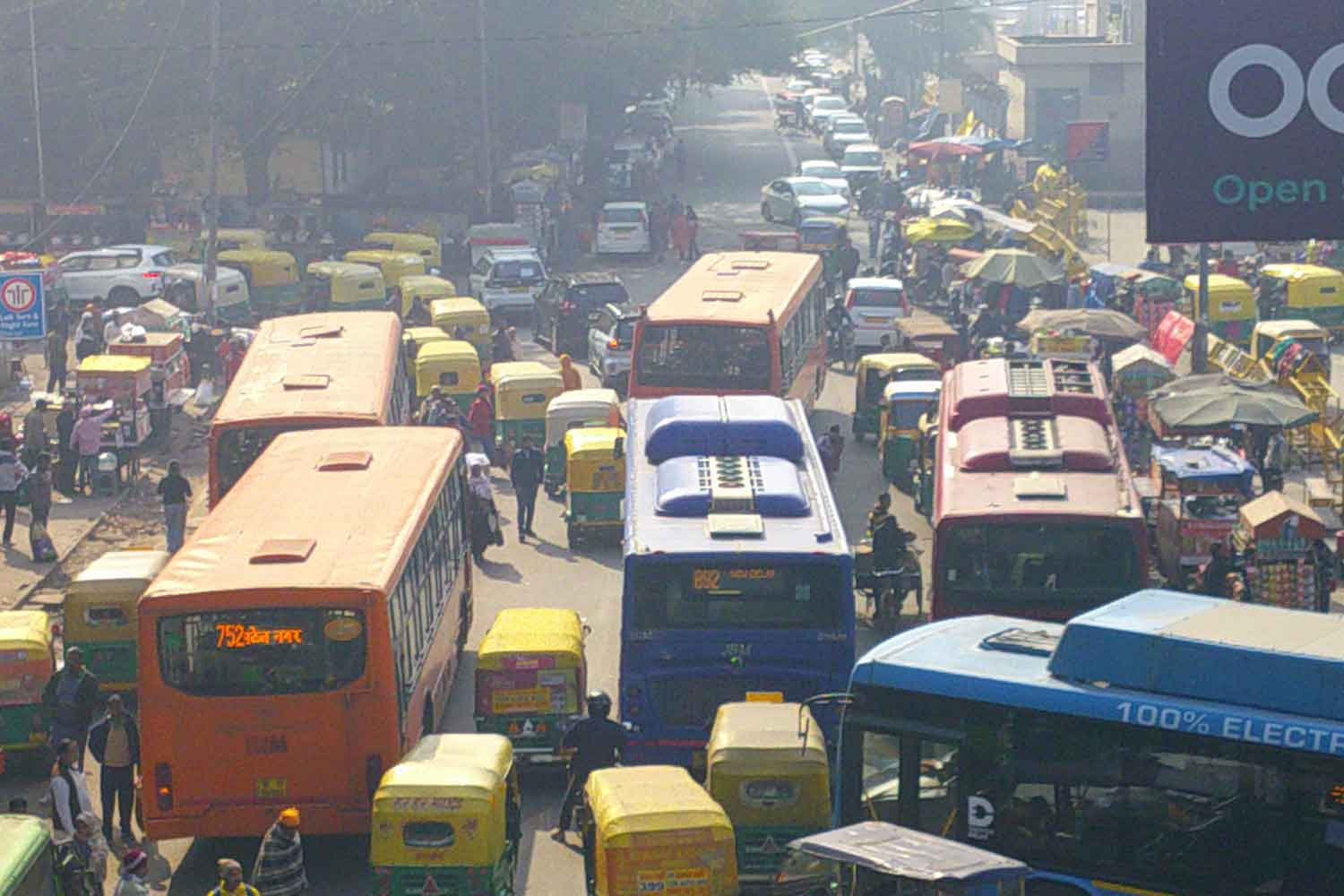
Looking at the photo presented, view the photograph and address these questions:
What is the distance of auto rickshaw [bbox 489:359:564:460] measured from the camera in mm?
30734

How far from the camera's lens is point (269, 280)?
148 feet

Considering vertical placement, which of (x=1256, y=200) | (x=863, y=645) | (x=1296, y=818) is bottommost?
(x=863, y=645)

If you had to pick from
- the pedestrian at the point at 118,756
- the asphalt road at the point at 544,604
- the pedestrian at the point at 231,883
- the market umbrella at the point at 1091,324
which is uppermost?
the market umbrella at the point at 1091,324

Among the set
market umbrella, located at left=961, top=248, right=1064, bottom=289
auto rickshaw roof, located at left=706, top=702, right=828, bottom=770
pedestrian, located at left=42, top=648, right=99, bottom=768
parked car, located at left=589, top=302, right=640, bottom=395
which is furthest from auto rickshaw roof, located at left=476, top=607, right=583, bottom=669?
market umbrella, located at left=961, top=248, right=1064, bottom=289

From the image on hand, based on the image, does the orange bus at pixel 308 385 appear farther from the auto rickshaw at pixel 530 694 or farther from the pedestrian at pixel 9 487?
the auto rickshaw at pixel 530 694

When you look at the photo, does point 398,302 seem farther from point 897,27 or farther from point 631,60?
point 897,27

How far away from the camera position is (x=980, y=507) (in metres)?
19.8

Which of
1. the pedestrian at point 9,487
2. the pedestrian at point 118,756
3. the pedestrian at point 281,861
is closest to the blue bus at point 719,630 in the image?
the pedestrian at point 118,756

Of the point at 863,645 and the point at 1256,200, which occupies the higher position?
the point at 1256,200

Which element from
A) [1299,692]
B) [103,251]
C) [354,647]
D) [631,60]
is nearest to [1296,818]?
[1299,692]

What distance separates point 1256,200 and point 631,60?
56.6 meters

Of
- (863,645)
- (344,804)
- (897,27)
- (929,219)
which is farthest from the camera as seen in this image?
(897,27)

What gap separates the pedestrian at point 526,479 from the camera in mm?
26750

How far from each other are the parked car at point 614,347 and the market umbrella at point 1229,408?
11435mm
